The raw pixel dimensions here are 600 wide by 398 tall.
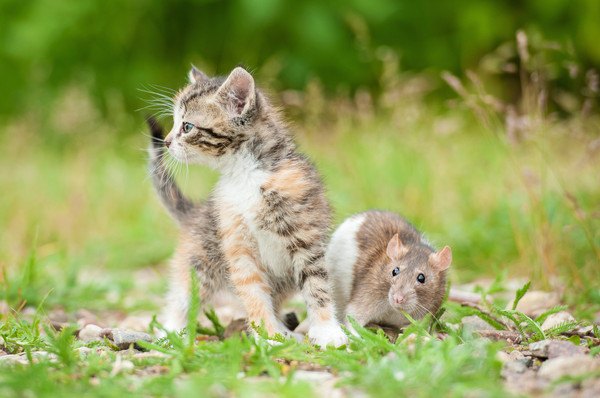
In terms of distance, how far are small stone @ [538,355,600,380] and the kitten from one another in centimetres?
113

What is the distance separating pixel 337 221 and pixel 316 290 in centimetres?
110

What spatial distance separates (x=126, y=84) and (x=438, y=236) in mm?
7232

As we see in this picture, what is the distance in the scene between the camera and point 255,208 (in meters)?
4.23

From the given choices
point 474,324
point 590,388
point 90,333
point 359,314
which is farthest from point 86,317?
point 590,388

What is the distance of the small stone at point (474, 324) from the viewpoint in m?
4.31

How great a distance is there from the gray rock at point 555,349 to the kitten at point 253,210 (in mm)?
945

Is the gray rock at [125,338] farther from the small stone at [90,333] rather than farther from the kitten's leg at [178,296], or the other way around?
the kitten's leg at [178,296]

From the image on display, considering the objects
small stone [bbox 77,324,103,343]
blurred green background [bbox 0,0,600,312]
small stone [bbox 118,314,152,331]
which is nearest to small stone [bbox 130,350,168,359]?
small stone [bbox 77,324,103,343]

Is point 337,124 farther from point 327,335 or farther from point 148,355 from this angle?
point 148,355

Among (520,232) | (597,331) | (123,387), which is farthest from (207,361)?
(520,232)

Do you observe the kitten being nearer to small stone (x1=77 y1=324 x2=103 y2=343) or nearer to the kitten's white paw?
the kitten's white paw

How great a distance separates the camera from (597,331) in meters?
3.96

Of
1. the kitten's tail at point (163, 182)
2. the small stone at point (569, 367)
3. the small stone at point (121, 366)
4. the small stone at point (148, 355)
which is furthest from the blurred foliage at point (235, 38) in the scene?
the small stone at point (569, 367)

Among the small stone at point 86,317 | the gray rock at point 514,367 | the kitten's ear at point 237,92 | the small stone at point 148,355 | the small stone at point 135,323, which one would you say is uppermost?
the kitten's ear at point 237,92
